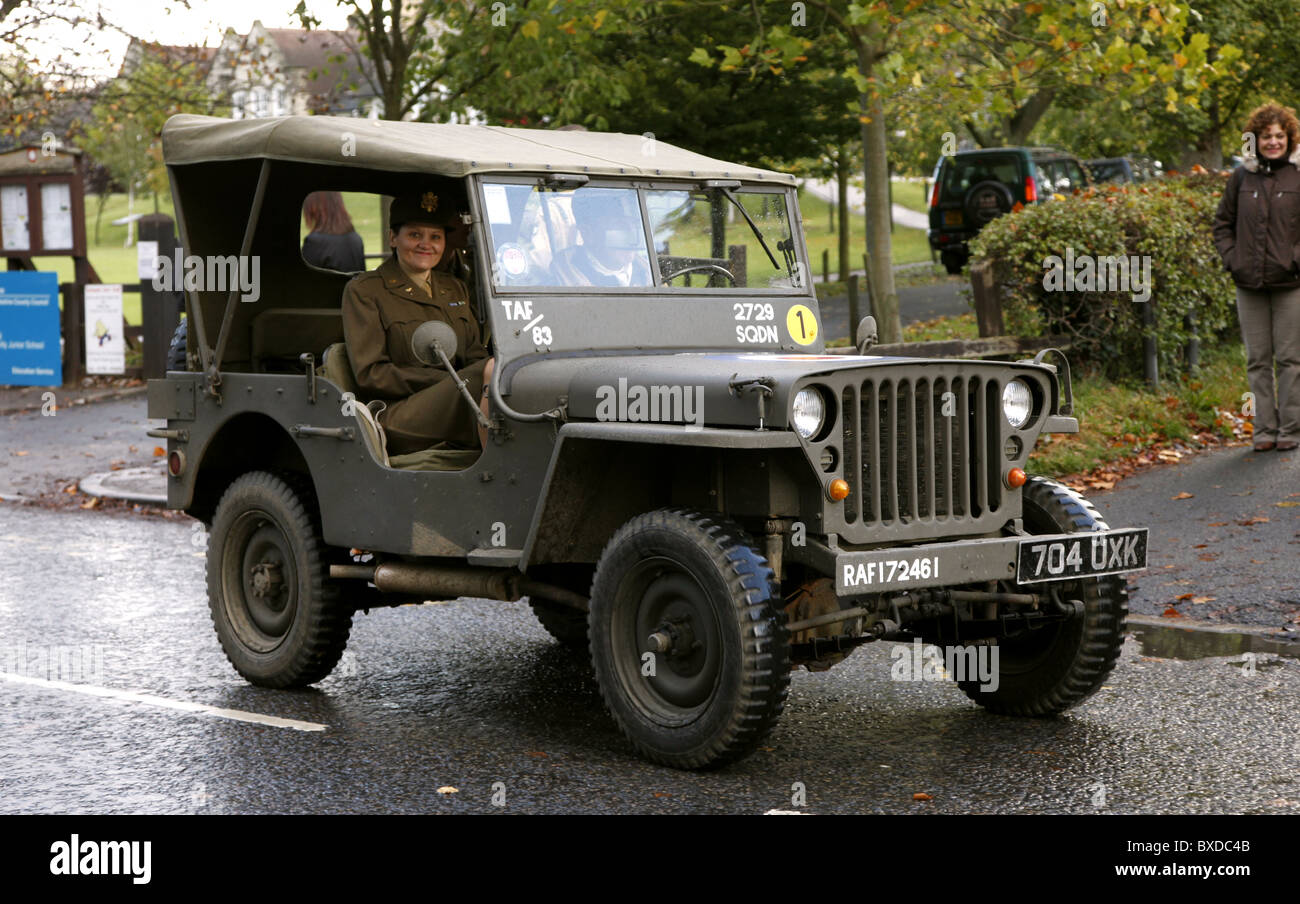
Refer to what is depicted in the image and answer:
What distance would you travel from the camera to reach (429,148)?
6.21 meters

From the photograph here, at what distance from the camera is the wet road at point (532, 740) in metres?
5.05

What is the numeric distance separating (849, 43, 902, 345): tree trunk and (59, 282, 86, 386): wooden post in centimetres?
1048

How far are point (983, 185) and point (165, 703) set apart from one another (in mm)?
22360

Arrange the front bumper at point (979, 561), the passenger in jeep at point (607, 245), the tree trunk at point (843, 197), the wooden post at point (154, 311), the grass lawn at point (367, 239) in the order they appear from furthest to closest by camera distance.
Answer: the grass lawn at point (367, 239) → the tree trunk at point (843, 197) → the wooden post at point (154, 311) → the passenger in jeep at point (607, 245) → the front bumper at point (979, 561)

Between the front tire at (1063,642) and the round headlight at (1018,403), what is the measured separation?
0.98ft

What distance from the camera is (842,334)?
21141 mm

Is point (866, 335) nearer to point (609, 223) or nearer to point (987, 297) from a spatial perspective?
point (609, 223)

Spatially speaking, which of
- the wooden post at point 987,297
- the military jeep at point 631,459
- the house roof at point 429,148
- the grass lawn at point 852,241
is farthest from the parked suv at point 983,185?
the military jeep at point 631,459

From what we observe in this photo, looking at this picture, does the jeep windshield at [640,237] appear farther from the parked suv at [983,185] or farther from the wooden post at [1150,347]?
the parked suv at [983,185]

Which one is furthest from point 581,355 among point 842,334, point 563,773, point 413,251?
point 842,334

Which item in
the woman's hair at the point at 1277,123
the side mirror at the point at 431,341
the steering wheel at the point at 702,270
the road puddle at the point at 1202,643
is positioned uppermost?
the woman's hair at the point at 1277,123

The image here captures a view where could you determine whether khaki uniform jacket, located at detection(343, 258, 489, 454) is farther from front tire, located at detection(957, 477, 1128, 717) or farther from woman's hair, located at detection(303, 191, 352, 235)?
front tire, located at detection(957, 477, 1128, 717)
